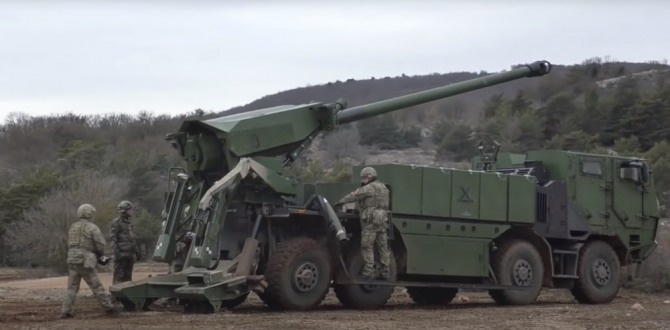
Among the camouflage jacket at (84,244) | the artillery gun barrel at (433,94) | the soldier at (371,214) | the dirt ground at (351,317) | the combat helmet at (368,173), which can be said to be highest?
the artillery gun barrel at (433,94)

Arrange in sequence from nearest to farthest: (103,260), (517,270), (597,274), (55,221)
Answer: (103,260) < (517,270) < (597,274) < (55,221)

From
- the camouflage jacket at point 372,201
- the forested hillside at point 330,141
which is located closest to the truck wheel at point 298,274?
the camouflage jacket at point 372,201

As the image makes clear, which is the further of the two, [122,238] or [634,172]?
[634,172]

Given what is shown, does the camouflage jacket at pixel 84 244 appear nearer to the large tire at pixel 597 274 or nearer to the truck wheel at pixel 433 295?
the truck wheel at pixel 433 295

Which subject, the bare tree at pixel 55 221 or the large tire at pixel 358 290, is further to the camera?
the bare tree at pixel 55 221

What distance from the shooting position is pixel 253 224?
1440 centimetres

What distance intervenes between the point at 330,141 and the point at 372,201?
154 feet

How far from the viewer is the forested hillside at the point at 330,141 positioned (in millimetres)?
35719

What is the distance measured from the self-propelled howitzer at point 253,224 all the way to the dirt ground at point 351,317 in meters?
0.32

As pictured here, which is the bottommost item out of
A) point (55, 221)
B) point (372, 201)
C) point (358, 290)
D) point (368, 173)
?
point (358, 290)

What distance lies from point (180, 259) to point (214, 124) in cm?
189

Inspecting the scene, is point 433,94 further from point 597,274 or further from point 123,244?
point 123,244

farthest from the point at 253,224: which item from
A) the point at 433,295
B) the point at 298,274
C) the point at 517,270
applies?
the point at 517,270

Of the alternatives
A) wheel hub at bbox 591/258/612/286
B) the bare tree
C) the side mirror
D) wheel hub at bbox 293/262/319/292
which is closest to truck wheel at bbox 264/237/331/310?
wheel hub at bbox 293/262/319/292
